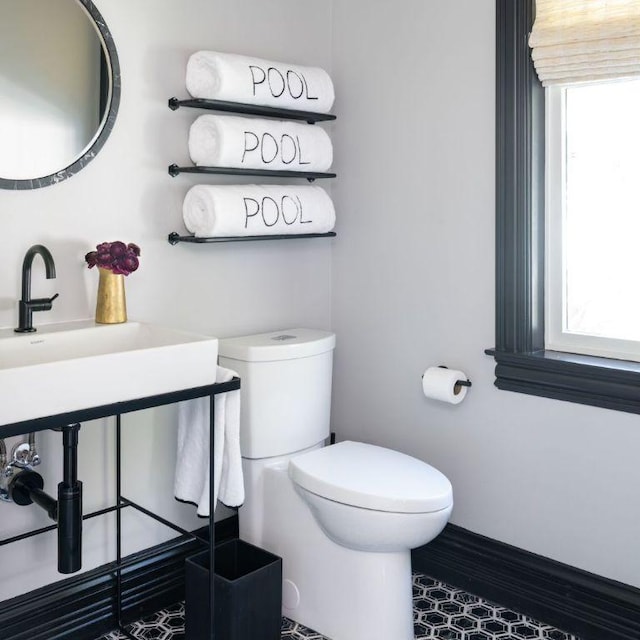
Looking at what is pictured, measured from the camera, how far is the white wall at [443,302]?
2.22 meters

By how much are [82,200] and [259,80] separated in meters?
0.67

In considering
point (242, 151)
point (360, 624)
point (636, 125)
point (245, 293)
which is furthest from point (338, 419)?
point (636, 125)

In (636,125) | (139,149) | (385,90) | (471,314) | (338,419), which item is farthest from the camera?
(338,419)

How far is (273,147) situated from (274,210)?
20cm

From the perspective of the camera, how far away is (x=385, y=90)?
262 centimetres

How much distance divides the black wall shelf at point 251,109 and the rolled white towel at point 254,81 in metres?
0.01

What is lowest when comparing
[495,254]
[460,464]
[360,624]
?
[360,624]

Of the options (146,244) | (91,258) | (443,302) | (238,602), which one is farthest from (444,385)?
(91,258)

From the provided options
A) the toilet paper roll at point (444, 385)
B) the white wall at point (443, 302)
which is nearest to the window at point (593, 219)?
the white wall at point (443, 302)

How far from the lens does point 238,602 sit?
205 cm

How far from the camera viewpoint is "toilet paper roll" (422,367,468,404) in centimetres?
240

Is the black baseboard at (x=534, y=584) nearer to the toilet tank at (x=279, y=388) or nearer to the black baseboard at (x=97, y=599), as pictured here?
the toilet tank at (x=279, y=388)

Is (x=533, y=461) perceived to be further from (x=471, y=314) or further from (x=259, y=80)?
(x=259, y=80)

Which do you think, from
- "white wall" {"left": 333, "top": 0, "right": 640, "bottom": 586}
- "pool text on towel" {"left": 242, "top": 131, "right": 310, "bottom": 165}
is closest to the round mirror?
"pool text on towel" {"left": 242, "top": 131, "right": 310, "bottom": 165}
